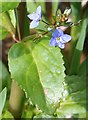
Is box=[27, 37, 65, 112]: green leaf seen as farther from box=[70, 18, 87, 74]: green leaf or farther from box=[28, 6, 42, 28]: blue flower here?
box=[70, 18, 87, 74]: green leaf

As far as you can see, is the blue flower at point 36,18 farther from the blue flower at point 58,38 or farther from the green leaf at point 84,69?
the green leaf at point 84,69

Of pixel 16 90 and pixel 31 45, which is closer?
pixel 31 45

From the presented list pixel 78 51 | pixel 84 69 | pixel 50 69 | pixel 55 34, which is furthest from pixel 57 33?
pixel 84 69

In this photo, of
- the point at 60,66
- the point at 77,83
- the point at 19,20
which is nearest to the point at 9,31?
the point at 19,20

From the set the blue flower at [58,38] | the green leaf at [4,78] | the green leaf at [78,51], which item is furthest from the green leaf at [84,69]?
the blue flower at [58,38]

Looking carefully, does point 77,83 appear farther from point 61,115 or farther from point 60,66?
point 60,66

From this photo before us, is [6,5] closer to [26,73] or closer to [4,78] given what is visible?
[26,73]
